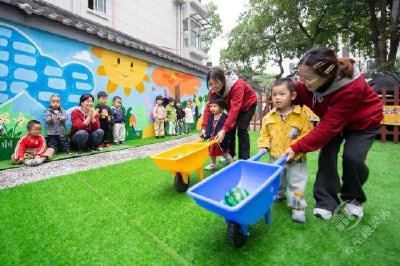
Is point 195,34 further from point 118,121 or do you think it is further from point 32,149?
point 32,149

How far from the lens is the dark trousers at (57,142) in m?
4.79

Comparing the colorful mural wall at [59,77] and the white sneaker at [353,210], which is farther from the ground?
the colorful mural wall at [59,77]

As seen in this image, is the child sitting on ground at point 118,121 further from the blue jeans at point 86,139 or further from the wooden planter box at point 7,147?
the wooden planter box at point 7,147

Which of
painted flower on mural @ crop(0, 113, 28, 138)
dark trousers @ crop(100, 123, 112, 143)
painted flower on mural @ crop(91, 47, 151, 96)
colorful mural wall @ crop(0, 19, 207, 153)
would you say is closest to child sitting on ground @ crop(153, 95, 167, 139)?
colorful mural wall @ crop(0, 19, 207, 153)

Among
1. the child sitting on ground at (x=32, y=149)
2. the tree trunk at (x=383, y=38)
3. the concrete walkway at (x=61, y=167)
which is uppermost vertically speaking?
the tree trunk at (x=383, y=38)

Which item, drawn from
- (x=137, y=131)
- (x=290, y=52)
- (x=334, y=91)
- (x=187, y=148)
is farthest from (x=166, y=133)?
(x=290, y=52)

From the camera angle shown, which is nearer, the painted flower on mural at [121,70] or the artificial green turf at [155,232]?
the artificial green turf at [155,232]

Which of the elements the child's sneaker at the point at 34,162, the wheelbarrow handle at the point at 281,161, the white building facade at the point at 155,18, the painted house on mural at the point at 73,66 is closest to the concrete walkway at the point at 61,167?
the child's sneaker at the point at 34,162

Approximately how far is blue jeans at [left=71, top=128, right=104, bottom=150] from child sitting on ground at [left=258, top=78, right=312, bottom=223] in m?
3.85

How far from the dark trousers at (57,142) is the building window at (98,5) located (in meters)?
6.86

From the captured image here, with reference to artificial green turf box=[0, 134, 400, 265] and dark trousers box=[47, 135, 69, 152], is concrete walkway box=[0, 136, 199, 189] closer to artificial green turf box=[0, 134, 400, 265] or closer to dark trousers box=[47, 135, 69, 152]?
artificial green turf box=[0, 134, 400, 265]

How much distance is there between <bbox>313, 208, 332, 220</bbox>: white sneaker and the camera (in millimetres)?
2045

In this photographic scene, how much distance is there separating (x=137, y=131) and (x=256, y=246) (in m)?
6.13

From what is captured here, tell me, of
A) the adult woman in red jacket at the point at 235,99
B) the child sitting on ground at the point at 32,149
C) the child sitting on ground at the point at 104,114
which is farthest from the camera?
the child sitting on ground at the point at 104,114
